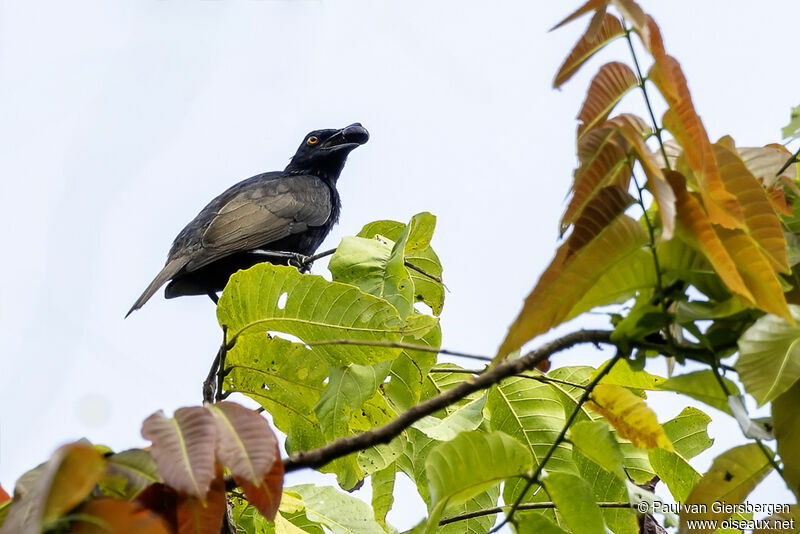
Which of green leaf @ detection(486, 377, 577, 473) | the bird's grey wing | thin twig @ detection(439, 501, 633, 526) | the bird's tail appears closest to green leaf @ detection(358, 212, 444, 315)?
green leaf @ detection(486, 377, 577, 473)

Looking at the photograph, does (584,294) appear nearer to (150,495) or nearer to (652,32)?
(652,32)

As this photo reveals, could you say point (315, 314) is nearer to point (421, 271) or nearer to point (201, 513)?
point (421, 271)

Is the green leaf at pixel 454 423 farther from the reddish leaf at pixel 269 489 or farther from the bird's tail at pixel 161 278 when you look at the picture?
the bird's tail at pixel 161 278

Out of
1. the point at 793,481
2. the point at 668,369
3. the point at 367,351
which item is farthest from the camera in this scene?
the point at 367,351

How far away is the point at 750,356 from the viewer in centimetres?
128

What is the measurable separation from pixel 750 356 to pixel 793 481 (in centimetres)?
26

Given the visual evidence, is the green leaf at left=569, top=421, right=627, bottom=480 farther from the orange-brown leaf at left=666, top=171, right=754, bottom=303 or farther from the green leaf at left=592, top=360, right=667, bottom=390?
the green leaf at left=592, top=360, right=667, bottom=390

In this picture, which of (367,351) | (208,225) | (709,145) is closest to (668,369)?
(709,145)

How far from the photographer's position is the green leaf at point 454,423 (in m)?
1.99

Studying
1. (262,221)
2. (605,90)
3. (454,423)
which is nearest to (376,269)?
(454,423)

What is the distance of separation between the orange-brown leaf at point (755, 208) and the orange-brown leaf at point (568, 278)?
199 millimetres

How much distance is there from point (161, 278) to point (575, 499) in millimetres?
4711

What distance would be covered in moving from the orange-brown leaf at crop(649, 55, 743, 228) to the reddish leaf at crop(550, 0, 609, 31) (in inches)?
5.4

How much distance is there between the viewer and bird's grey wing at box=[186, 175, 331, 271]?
6199 millimetres
